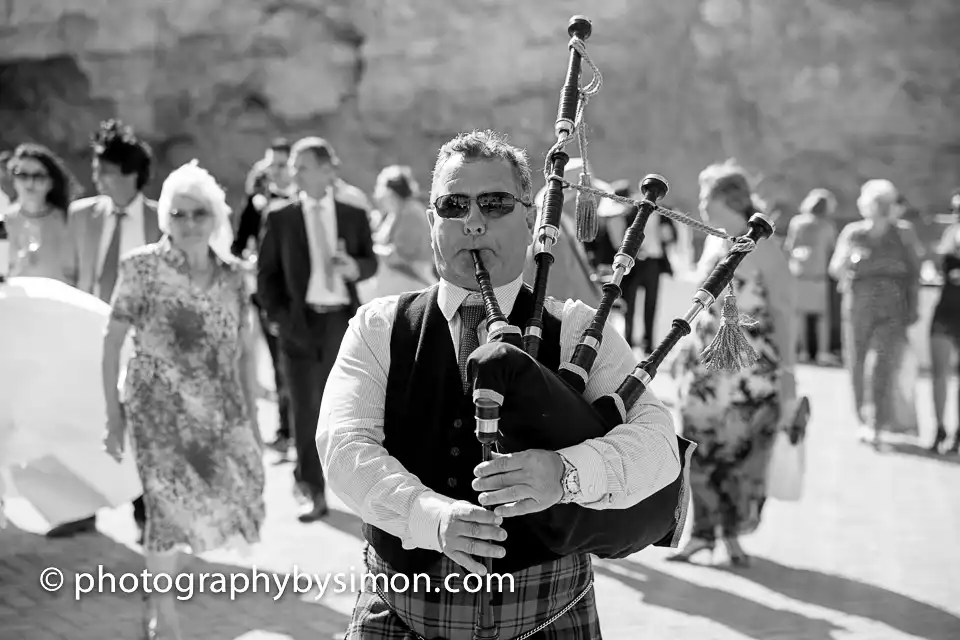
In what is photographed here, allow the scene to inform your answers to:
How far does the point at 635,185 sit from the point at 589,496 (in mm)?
19037

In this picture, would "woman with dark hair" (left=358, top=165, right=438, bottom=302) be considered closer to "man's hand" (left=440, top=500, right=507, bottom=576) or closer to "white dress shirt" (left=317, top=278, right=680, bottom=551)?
"white dress shirt" (left=317, top=278, right=680, bottom=551)

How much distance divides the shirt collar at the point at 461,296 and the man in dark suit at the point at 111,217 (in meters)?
4.15

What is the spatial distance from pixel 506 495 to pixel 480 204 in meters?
0.60

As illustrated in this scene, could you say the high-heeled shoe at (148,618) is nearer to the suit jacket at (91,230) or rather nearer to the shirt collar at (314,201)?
the suit jacket at (91,230)

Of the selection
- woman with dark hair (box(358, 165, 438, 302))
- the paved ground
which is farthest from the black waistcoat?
woman with dark hair (box(358, 165, 438, 302))

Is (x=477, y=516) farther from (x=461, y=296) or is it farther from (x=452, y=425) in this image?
(x=461, y=296)

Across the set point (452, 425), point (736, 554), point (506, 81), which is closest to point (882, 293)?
point (736, 554)

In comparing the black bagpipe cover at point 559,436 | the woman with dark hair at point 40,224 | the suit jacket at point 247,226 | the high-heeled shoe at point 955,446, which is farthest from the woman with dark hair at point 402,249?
the black bagpipe cover at point 559,436

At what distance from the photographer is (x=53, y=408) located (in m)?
5.36

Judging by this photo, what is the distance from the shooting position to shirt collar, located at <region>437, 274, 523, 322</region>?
8.03ft

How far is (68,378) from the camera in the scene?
17.8 feet

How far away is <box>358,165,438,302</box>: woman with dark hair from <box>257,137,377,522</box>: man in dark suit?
40cm

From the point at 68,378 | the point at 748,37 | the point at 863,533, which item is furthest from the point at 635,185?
the point at 68,378

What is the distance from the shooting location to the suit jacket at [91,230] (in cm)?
657
